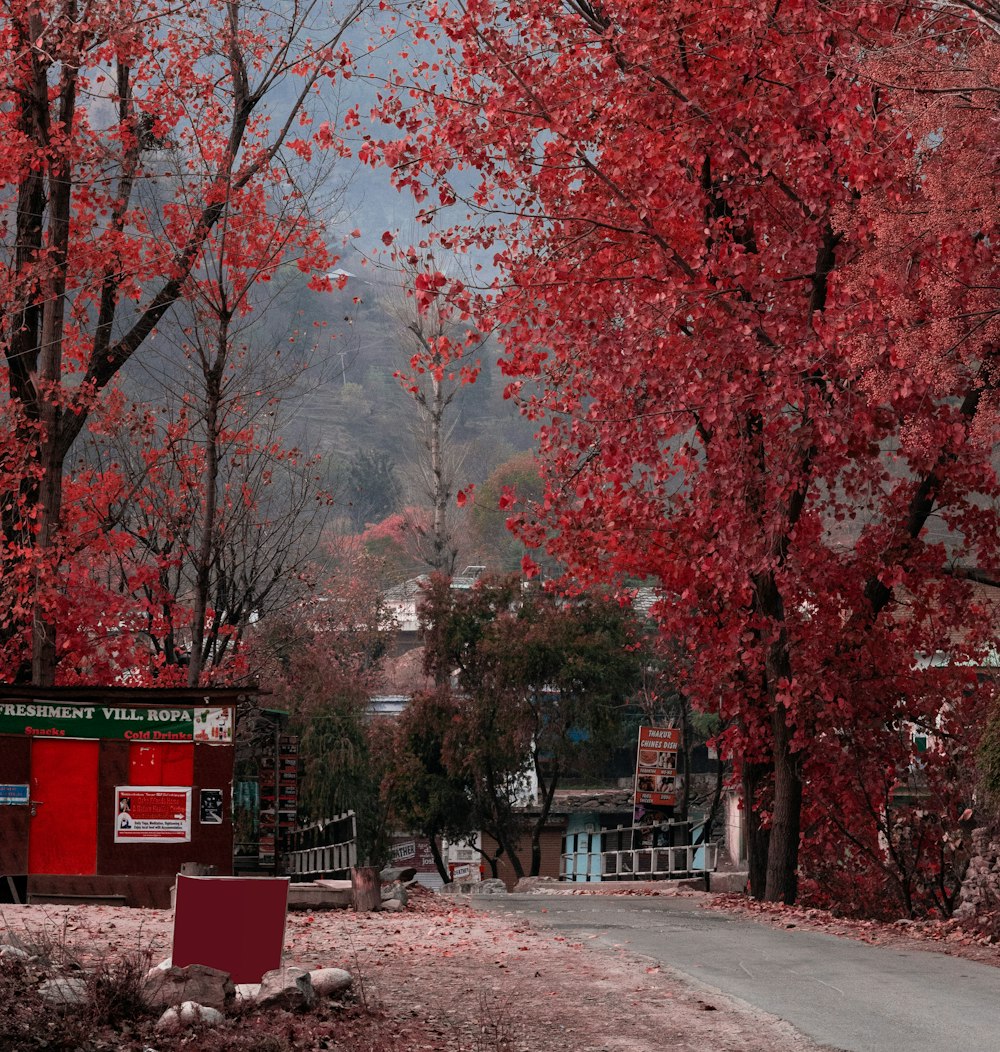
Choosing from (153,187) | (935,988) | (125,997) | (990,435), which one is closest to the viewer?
(125,997)

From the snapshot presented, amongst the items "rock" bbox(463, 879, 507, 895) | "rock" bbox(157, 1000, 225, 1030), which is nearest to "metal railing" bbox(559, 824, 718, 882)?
"rock" bbox(463, 879, 507, 895)

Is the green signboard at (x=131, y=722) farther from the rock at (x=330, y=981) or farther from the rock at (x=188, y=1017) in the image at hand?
the rock at (x=188, y=1017)

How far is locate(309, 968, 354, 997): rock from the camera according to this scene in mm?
8883

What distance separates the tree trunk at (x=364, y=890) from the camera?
1608cm

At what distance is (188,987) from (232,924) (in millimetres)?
523

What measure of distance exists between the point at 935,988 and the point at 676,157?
1071cm

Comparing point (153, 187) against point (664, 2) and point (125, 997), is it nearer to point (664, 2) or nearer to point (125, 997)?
point (664, 2)

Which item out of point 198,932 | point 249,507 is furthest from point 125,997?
point 249,507

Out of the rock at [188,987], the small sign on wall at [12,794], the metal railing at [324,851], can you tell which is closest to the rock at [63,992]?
the rock at [188,987]

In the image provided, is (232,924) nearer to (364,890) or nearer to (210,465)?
(364,890)

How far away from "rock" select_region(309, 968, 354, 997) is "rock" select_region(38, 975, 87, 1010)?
1.47 m

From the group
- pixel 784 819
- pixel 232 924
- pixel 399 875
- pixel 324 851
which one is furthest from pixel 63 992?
pixel 324 851

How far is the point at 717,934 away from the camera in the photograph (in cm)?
1373

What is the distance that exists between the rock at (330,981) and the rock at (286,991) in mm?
190
